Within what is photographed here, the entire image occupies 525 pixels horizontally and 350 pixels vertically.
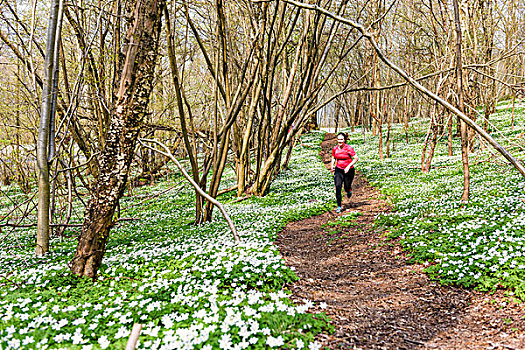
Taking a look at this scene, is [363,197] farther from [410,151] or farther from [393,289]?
[410,151]

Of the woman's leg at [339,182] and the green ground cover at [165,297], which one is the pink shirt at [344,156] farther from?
the green ground cover at [165,297]

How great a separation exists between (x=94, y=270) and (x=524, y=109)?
1462 inches

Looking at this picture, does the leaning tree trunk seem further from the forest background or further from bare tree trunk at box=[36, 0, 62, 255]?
bare tree trunk at box=[36, 0, 62, 255]

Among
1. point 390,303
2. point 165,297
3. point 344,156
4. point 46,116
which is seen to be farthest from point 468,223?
point 46,116

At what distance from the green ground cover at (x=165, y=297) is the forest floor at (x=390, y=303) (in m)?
0.50

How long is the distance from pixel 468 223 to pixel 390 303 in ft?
10.7

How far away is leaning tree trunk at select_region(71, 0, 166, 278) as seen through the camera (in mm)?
5469

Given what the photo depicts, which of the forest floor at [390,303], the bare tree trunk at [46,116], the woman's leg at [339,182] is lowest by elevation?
the forest floor at [390,303]

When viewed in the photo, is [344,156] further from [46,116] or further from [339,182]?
[46,116]

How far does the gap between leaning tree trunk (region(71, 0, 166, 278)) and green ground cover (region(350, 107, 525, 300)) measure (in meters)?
5.23

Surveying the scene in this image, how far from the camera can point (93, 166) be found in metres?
11.7

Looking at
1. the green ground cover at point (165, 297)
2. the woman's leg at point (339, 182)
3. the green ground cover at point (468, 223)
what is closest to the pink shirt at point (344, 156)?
the woman's leg at point (339, 182)

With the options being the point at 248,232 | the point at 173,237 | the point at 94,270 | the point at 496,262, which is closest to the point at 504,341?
the point at 496,262

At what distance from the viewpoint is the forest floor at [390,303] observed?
13.5ft
